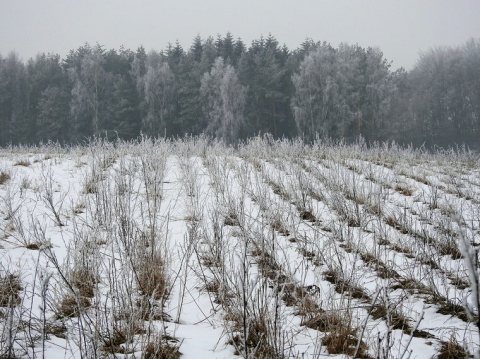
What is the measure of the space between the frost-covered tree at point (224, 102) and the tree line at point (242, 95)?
0.27ft

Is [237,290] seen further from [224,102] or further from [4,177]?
[224,102]

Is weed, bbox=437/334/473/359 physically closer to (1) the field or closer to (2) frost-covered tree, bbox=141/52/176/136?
(1) the field

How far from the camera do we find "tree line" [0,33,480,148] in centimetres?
2494

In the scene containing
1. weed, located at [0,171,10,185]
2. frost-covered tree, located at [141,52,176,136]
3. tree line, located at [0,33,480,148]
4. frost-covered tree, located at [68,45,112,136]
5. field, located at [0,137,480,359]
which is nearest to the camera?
field, located at [0,137,480,359]

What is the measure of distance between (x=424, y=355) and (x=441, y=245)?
1.50 m

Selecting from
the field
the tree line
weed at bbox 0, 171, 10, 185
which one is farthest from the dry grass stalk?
the tree line

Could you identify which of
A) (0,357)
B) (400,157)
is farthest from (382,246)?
(400,157)

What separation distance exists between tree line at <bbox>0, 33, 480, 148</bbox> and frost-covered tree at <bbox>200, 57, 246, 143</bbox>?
8 centimetres

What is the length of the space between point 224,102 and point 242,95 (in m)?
1.71

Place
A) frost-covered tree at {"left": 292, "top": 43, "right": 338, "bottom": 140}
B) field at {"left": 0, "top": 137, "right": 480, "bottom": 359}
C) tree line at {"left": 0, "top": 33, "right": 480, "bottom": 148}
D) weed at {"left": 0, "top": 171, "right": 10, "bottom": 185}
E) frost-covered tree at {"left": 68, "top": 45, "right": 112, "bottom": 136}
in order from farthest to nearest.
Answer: frost-covered tree at {"left": 68, "top": 45, "right": 112, "bottom": 136}, tree line at {"left": 0, "top": 33, "right": 480, "bottom": 148}, frost-covered tree at {"left": 292, "top": 43, "right": 338, "bottom": 140}, weed at {"left": 0, "top": 171, "right": 10, "bottom": 185}, field at {"left": 0, "top": 137, "right": 480, "bottom": 359}

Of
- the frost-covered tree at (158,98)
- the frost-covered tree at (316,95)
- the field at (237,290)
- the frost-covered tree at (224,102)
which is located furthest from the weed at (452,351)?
the frost-covered tree at (158,98)

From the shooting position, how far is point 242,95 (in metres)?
25.5

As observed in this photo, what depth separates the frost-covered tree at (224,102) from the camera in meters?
25.0

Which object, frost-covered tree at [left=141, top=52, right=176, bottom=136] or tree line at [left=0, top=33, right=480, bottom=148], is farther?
frost-covered tree at [left=141, top=52, right=176, bottom=136]
